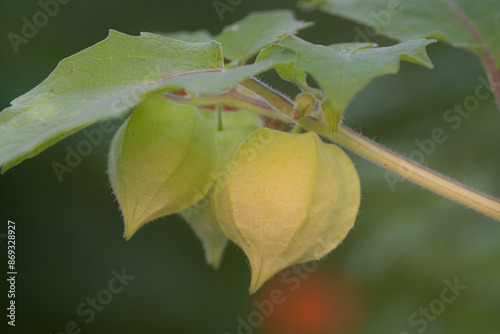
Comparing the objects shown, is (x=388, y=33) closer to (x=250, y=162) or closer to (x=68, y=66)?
(x=250, y=162)

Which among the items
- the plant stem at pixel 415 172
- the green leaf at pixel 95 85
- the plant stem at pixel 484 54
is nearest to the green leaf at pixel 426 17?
the plant stem at pixel 484 54

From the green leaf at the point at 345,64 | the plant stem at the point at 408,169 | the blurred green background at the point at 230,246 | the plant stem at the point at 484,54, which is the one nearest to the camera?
the green leaf at the point at 345,64

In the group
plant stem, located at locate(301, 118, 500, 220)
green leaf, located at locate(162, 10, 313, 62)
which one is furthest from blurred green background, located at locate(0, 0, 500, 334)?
plant stem, located at locate(301, 118, 500, 220)

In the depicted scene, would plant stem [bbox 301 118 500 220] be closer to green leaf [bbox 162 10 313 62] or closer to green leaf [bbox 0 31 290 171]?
green leaf [bbox 0 31 290 171]

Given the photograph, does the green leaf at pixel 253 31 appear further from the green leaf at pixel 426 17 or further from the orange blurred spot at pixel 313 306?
the orange blurred spot at pixel 313 306

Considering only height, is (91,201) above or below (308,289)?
above

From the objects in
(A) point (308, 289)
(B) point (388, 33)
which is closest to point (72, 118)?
(B) point (388, 33)
